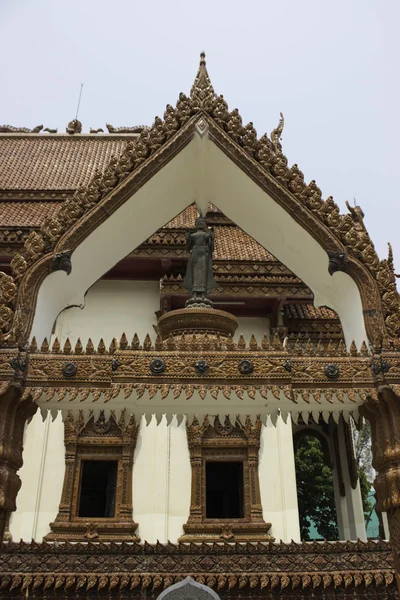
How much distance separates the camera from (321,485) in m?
19.5

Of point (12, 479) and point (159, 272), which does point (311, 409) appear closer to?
point (12, 479)

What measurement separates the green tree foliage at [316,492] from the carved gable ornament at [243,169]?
16006 mm

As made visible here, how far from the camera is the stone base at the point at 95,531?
8656mm

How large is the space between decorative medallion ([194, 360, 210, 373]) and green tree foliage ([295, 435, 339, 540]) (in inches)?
647

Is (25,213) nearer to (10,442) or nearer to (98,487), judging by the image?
(98,487)

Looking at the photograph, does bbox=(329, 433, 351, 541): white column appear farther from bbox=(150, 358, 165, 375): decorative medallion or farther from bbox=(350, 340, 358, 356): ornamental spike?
bbox=(150, 358, 165, 375): decorative medallion

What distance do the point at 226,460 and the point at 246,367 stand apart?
5.94 m

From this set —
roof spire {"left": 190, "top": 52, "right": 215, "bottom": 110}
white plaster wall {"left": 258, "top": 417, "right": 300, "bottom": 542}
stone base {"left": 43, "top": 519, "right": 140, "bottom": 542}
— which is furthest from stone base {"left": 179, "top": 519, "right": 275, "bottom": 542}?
roof spire {"left": 190, "top": 52, "right": 215, "bottom": 110}

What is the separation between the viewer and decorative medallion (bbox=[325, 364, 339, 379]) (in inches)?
169

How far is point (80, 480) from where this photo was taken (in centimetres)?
941

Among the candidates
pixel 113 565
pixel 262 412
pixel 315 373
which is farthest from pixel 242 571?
pixel 315 373

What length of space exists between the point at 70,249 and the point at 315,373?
2565 millimetres

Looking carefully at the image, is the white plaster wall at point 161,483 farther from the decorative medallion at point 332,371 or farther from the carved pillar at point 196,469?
the decorative medallion at point 332,371

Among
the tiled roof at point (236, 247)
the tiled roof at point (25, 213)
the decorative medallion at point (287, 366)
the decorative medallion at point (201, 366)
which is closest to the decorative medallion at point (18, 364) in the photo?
the decorative medallion at point (201, 366)
